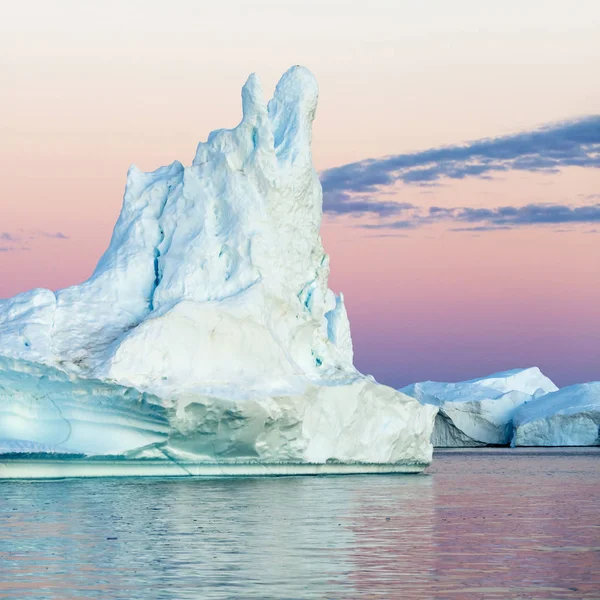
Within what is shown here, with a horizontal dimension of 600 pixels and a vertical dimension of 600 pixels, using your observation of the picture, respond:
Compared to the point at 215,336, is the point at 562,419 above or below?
below

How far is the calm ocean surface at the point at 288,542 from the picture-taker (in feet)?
39.7

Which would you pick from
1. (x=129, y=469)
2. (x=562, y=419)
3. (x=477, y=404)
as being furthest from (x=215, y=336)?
(x=477, y=404)

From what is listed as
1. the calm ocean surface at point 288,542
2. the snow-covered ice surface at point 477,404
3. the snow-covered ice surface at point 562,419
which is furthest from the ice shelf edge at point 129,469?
the snow-covered ice surface at point 477,404

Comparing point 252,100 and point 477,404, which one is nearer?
point 252,100

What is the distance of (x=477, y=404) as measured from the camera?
75875mm

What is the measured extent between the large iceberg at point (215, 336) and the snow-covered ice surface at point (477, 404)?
39.7 metres

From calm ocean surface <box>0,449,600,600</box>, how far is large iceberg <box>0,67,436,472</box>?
6.27 feet

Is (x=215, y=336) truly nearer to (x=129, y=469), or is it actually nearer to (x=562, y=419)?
(x=129, y=469)

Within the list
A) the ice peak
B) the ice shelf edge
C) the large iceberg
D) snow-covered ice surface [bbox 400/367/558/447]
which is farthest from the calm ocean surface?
snow-covered ice surface [bbox 400/367/558/447]

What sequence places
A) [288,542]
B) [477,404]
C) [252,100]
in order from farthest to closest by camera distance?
[477,404] < [252,100] < [288,542]

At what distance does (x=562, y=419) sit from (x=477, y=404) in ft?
21.6

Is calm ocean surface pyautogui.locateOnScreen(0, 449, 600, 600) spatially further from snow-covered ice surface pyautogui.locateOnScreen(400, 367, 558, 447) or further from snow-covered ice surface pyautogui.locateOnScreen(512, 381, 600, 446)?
snow-covered ice surface pyautogui.locateOnScreen(400, 367, 558, 447)

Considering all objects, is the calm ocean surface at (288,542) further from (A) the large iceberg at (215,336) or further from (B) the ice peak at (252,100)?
(B) the ice peak at (252,100)

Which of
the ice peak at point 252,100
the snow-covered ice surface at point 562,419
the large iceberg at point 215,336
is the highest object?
the ice peak at point 252,100
